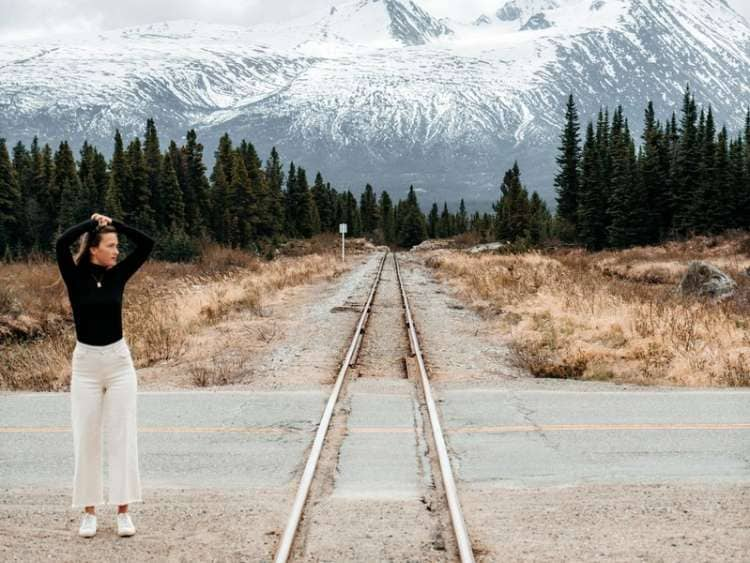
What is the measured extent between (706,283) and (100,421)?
2108 cm

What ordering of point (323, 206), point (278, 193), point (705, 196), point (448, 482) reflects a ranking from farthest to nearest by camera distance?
1. point (323, 206)
2. point (278, 193)
3. point (705, 196)
4. point (448, 482)

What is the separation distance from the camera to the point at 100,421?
17.4 feet

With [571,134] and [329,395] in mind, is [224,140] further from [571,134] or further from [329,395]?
[329,395]

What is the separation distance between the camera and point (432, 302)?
74.7ft

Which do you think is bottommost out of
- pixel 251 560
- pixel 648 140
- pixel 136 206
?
pixel 251 560

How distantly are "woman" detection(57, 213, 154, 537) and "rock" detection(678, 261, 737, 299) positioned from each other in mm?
19805

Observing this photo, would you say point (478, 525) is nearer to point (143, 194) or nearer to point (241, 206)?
point (143, 194)

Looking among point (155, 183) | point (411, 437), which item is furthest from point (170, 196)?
point (411, 437)

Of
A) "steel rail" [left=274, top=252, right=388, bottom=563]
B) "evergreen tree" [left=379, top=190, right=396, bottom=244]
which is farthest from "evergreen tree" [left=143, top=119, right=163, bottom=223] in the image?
"steel rail" [left=274, top=252, right=388, bottom=563]

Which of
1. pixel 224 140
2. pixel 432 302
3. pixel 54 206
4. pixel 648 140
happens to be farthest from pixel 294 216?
pixel 432 302

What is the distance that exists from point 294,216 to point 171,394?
10025cm

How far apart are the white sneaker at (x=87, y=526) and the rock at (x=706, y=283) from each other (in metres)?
20.0

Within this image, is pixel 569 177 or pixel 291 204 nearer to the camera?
pixel 569 177

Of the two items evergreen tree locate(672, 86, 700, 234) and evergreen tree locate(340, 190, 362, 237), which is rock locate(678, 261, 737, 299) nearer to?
evergreen tree locate(672, 86, 700, 234)
